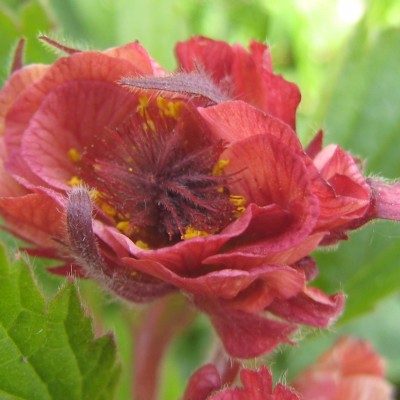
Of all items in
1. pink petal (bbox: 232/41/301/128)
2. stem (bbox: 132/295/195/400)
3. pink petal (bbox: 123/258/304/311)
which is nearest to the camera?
pink petal (bbox: 123/258/304/311)

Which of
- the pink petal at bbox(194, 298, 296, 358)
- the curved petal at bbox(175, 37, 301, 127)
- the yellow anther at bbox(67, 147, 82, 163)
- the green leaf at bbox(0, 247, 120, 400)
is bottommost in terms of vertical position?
the green leaf at bbox(0, 247, 120, 400)

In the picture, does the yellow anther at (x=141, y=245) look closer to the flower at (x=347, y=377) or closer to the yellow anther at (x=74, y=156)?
the yellow anther at (x=74, y=156)

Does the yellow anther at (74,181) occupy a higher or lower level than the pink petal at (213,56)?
lower

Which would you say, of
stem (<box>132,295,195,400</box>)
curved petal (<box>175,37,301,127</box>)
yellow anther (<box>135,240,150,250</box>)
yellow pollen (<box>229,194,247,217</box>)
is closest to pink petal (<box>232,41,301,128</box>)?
curved petal (<box>175,37,301,127</box>)

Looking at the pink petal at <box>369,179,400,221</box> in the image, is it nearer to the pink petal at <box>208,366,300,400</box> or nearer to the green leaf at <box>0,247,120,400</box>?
the pink petal at <box>208,366,300,400</box>

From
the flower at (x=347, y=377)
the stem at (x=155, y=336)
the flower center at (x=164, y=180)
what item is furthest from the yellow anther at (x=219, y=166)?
the flower at (x=347, y=377)

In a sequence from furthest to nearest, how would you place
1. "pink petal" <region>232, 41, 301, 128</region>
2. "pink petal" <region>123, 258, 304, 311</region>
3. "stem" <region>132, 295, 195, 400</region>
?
"stem" <region>132, 295, 195, 400</region> < "pink petal" <region>232, 41, 301, 128</region> < "pink petal" <region>123, 258, 304, 311</region>

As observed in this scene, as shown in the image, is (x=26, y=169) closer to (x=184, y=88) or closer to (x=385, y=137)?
(x=184, y=88)

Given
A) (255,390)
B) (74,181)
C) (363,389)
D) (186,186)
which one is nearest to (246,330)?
(255,390)
